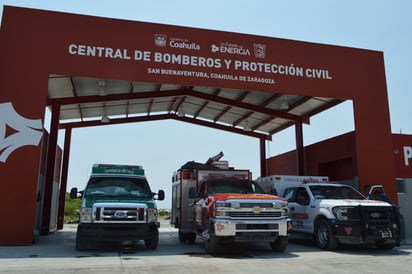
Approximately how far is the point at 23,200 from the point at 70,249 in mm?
2220

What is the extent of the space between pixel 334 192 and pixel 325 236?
5.67ft

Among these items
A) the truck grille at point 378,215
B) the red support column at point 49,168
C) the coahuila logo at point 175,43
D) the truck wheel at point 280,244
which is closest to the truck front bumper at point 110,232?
the truck wheel at point 280,244

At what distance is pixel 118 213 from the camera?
34.1 ft

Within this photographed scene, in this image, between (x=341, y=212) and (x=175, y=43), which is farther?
(x=175, y=43)

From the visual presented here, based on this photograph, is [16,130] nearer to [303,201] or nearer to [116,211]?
[116,211]

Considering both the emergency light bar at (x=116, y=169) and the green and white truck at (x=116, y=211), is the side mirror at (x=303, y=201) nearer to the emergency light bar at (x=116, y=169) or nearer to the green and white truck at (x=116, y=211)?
the green and white truck at (x=116, y=211)

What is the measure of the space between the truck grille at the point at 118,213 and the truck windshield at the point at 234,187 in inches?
90.6

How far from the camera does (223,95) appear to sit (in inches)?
755

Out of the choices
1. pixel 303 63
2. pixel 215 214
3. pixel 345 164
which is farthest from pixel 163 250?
pixel 345 164

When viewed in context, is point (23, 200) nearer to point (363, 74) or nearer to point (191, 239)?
point (191, 239)

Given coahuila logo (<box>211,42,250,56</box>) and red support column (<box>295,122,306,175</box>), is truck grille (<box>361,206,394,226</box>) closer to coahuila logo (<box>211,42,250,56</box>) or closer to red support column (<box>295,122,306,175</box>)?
coahuila logo (<box>211,42,250,56</box>)

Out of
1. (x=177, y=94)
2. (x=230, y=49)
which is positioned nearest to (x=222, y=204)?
(x=230, y=49)

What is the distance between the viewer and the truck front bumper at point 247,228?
966 cm

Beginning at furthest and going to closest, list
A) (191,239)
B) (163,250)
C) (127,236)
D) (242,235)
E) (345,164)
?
(345,164) < (191,239) < (163,250) < (127,236) < (242,235)
